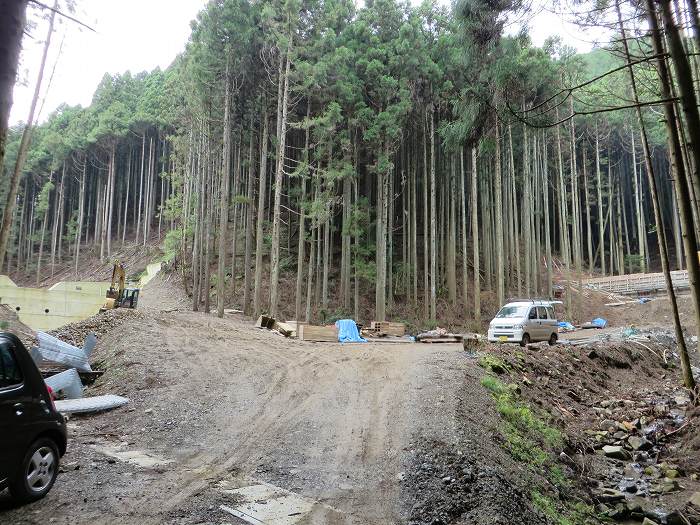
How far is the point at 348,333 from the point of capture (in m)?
17.1

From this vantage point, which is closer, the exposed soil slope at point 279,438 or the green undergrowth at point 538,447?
the exposed soil slope at point 279,438

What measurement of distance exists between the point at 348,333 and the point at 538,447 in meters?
11.1

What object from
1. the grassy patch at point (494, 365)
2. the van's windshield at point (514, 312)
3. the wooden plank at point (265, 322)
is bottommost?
the grassy patch at point (494, 365)

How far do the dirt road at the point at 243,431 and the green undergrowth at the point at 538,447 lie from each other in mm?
424

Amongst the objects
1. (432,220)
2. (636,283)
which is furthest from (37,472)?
(636,283)

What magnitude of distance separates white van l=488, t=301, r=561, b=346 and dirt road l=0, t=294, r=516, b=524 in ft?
15.8

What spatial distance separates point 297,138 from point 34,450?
25533mm

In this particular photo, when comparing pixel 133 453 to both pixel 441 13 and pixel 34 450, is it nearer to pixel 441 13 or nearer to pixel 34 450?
pixel 34 450

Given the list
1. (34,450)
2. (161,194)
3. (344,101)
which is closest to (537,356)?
(34,450)

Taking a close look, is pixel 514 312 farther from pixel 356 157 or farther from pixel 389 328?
pixel 356 157

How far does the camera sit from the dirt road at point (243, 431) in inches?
155

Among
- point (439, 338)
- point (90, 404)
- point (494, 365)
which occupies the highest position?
point (439, 338)

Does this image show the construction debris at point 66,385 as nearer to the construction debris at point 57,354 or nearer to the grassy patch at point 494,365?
the construction debris at point 57,354

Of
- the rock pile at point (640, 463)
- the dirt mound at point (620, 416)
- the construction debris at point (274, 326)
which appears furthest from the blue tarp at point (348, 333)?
the rock pile at point (640, 463)
